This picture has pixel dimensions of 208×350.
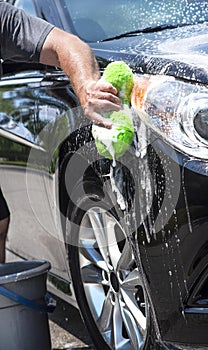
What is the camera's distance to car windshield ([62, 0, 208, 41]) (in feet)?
12.0

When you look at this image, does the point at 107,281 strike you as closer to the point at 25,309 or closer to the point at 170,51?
the point at 25,309

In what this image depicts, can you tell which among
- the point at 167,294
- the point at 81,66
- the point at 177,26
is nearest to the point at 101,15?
the point at 177,26

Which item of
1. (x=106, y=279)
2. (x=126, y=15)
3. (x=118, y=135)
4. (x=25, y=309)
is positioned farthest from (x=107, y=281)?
(x=126, y=15)

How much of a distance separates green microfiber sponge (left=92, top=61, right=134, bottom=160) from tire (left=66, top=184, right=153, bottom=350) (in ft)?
1.01

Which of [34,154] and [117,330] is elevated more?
[34,154]

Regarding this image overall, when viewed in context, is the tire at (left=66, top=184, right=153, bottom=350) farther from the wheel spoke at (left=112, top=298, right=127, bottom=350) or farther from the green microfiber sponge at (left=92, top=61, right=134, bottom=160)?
the green microfiber sponge at (left=92, top=61, right=134, bottom=160)

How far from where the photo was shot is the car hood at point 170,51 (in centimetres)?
289

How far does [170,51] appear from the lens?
3.13m

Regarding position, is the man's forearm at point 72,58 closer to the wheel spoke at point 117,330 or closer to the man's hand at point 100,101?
the man's hand at point 100,101

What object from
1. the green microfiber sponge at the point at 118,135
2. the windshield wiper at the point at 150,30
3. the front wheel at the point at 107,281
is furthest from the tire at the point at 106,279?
the windshield wiper at the point at 150,30

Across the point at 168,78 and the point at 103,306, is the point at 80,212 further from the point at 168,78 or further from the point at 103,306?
the point at 168,78

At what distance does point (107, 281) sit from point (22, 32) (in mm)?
1100

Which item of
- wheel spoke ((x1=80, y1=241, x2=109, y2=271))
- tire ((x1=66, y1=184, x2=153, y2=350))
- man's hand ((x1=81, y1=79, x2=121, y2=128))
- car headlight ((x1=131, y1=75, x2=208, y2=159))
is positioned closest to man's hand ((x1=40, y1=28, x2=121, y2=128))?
man's hand ((x1=81, y1=79, x2=121, y2=128))

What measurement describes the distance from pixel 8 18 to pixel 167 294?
1.26m
